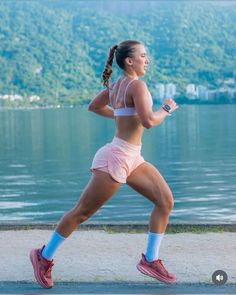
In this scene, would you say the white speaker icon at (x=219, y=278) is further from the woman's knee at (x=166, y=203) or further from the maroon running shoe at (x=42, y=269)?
the maroon running shoe at (x=42, y=269)

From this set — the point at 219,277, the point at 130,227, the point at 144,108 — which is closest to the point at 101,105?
the point at 144,108

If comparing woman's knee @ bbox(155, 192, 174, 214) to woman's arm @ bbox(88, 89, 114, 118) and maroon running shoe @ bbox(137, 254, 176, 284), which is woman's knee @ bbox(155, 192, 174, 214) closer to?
maroon running shoe @ bbox(137, 254, 176, 284)

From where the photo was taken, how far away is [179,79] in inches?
7087

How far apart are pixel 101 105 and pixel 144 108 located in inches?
28.8

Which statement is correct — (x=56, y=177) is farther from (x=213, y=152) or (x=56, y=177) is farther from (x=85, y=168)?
(x=213, y=152)

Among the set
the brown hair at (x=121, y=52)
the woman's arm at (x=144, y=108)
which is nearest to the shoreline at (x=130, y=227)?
the brown hair at (x=121, y=52)

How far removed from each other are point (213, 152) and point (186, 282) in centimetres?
3565

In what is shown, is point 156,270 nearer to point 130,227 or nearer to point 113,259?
point 113,259

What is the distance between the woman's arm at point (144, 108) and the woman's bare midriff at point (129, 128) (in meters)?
0.17

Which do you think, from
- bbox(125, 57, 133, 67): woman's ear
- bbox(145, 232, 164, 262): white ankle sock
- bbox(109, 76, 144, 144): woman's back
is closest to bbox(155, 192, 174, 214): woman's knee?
bbox(145, 232, 164, 262): white ankle sock

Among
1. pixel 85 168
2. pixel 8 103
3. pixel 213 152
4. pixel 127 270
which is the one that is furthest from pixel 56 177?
pixel 8 103

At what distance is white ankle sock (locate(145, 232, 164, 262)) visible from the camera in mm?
7066

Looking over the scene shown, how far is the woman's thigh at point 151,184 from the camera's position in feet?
22.6

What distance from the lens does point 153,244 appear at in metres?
7.09
